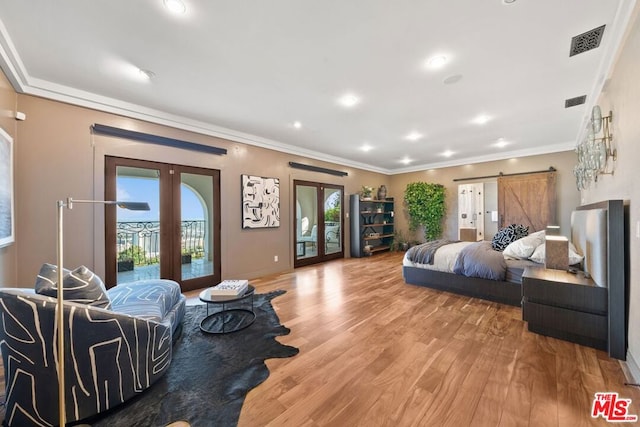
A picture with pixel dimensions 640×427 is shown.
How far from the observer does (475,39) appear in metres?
2.15

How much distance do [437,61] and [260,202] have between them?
364 cm

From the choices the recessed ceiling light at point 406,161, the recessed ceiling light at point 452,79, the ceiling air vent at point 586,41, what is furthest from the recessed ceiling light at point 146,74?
the recessed ceiling light at point 406,161

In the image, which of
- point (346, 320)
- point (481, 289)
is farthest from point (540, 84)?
point (346, 320)

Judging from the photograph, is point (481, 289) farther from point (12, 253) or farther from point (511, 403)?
point (12, 253)

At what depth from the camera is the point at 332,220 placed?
6738 mm

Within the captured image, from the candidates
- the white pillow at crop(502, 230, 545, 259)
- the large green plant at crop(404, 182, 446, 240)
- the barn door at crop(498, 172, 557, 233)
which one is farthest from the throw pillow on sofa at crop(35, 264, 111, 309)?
the barn door at crop(498, 172, 557, 233)

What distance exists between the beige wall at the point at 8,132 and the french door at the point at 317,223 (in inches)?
159

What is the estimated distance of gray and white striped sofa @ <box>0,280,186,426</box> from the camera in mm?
1368

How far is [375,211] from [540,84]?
5.05 meters

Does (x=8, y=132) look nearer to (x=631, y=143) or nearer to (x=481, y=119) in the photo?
(x=631, y=143)

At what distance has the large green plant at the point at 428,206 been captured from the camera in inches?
287

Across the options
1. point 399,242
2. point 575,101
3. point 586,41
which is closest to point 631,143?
point 586,41

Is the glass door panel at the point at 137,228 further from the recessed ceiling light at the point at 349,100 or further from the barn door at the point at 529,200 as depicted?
the barn door at the point at 529,200

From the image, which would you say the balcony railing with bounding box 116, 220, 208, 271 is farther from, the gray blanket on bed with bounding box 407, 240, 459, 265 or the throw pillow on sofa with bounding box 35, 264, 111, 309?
the gray blanket on bed with bounding box 407, 240, 459, 265
